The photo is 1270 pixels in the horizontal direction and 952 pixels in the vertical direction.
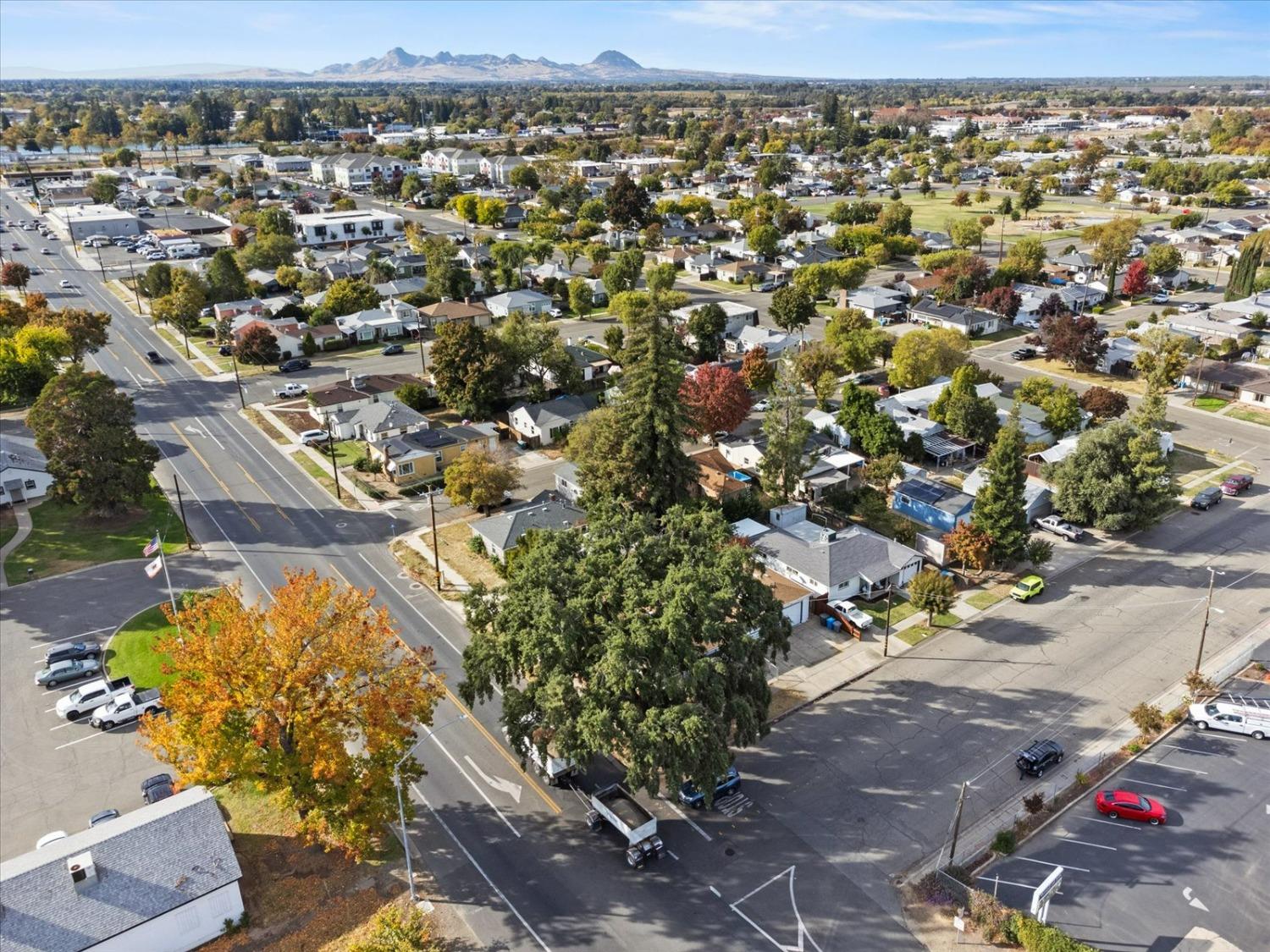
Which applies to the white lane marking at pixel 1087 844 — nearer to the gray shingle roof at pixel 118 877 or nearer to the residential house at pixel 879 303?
the gray shingle roof at pixel 118 877

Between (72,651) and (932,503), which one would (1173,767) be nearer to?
(932,503)

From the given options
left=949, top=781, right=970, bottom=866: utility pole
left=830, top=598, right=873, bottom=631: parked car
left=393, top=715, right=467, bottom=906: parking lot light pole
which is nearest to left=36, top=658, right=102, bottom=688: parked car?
left=393, top=715, right=467, bottom=906: parking lot light pole

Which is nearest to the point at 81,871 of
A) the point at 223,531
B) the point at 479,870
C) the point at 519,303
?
the point at 479,870

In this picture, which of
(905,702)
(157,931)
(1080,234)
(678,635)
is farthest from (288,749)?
(1080,234)

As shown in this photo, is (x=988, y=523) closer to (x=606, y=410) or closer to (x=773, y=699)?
(x=773, y=699)

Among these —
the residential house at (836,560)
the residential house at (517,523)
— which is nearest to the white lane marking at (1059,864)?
the residential house at (836,560)

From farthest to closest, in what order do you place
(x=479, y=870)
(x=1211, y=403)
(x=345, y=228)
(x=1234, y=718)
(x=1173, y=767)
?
(x=345, y=228) < (x=1211, y=403) < (x=1234, y=718) < (x=1173, y=767) < (x=479, y=870)
